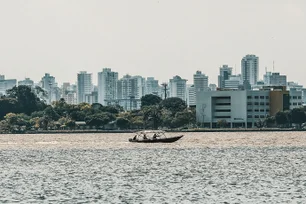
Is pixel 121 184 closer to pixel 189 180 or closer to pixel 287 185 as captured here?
pixel 189 180

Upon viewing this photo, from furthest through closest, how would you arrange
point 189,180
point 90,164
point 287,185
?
point 90,164 < point 189,180 < point 287,185

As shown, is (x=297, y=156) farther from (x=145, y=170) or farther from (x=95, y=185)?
(x=95, y=185)

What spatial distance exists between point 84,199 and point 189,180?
44.8 feet

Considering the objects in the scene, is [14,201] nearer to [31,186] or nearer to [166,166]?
[31,186]

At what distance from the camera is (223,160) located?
99000mm

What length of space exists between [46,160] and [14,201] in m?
45.3

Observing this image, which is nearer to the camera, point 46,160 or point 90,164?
point 90,164

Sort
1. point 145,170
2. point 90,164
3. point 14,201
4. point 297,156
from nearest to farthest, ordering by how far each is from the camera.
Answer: point 14,201, point 145,170, point 90,164, point 297,156

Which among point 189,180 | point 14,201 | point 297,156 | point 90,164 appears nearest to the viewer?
point 14,201

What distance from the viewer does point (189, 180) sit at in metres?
72.6

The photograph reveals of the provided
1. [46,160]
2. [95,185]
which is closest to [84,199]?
[95,185]

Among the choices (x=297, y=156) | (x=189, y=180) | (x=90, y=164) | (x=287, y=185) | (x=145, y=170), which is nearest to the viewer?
(x=287, y=185)

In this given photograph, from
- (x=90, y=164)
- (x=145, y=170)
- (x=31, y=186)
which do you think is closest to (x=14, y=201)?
(x=31, y=186)

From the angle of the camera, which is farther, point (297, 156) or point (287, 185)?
point (297, 156)
